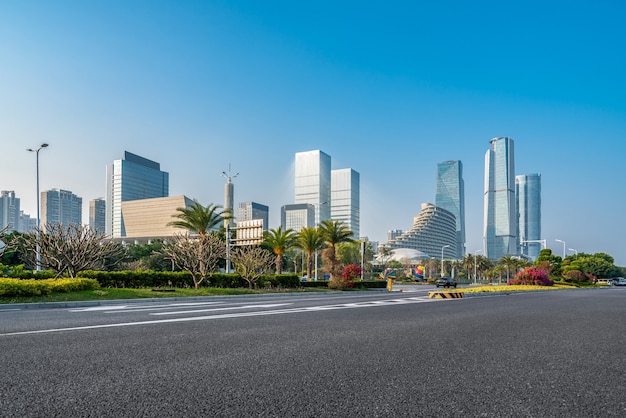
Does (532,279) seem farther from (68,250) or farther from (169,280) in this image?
(68,250)

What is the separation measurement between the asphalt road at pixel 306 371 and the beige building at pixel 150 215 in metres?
159

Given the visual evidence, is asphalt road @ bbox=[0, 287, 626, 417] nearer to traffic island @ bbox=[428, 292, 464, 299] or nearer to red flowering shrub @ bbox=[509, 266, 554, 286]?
traffic island @ bbox=[428, 292, 464, 299]

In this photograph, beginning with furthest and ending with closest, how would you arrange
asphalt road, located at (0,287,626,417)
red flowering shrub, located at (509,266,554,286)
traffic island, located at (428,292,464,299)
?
red flowering shrub, located at (509,266,554,286) < traffic island, located at (428,292,464,299) < asphalt road, located at (0,287,626,417)

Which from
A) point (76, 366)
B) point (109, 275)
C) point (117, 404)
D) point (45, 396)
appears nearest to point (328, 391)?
point (117, 404)

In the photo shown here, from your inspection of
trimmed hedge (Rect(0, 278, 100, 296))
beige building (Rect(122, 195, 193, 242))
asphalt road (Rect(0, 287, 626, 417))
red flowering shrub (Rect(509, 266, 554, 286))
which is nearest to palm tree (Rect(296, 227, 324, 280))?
red flowering shrub (Rect(509, 266, 554, 286))

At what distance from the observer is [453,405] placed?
3977mm

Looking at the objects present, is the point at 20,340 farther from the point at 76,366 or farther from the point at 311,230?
the point at 311,230

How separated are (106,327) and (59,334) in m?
1.20

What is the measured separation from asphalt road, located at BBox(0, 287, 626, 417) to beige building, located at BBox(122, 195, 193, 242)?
159m

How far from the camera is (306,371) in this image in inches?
207

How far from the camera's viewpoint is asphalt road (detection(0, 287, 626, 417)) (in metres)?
3.89

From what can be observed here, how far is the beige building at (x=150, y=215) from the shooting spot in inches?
6521

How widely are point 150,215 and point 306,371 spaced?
176583 mm

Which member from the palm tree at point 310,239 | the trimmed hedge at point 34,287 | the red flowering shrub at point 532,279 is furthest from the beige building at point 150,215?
the trimmed hedge at point 34,287
